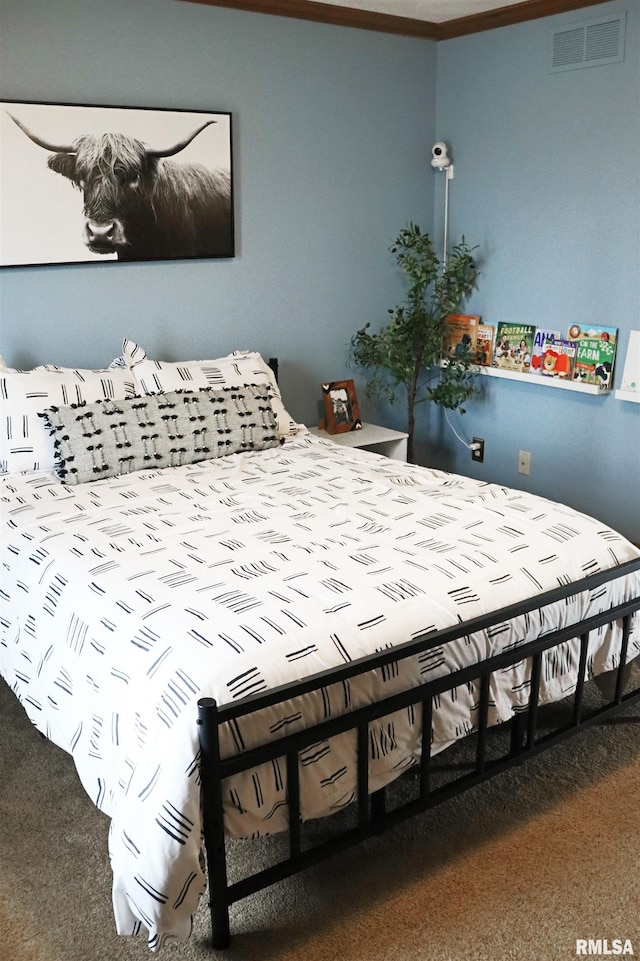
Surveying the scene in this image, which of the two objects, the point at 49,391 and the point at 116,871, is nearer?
the point at 116,871

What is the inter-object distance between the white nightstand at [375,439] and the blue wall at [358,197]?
0.92 feet

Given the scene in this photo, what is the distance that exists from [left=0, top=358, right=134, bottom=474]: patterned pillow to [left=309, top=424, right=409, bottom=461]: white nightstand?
46.4 inches

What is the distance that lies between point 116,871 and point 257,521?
1142 mm

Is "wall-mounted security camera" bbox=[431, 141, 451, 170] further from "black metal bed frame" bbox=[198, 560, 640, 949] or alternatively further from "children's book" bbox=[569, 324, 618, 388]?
"black metal bed frame" bbox=[198, 560, 640, 949]

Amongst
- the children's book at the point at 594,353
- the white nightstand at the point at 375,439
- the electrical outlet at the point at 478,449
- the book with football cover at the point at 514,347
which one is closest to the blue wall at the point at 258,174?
the white nightstand at the point at 375,439

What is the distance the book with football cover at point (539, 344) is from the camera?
405cm

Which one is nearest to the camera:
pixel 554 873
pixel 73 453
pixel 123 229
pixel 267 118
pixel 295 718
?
pixel 295 718

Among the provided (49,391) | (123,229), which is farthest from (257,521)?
(123,229)

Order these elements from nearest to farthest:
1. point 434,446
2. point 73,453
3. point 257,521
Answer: point 257,521, point 73,453, point 434,446

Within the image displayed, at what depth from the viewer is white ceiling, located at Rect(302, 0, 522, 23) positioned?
12.8 ft

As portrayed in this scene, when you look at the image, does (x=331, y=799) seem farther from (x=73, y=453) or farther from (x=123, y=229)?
(x=123, y=229)

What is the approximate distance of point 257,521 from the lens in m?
2.72

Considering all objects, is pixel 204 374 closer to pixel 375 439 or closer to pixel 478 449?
pixel 375 439

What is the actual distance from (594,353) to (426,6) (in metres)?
1.71
